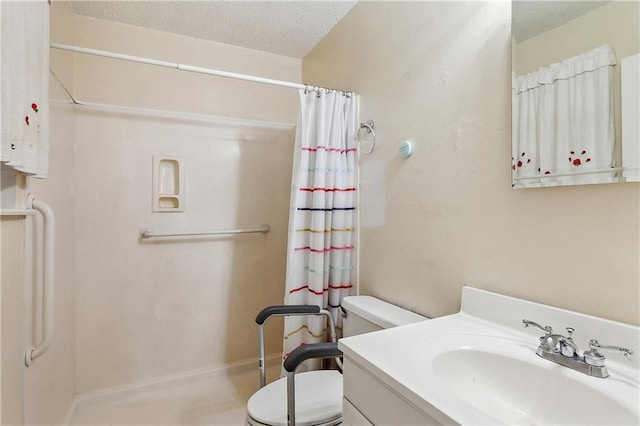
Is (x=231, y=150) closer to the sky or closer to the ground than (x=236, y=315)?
closer to the sky

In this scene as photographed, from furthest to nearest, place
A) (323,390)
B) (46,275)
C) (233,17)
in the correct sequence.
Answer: (233,17)
(323,390)
(46,275)

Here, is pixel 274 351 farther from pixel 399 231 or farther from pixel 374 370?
pixel 374 370

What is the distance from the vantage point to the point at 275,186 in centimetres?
239

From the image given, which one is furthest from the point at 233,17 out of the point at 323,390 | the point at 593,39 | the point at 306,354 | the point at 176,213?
the point at 323,390

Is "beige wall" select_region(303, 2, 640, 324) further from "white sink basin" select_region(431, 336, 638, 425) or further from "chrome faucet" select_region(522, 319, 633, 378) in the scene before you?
Result: "white sink basin" select_region(431, 336, 638, 425)

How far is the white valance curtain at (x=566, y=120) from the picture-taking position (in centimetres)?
79

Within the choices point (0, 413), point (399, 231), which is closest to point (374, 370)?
point (399, 231)

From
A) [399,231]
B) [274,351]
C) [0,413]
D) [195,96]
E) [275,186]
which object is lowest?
[274,351]

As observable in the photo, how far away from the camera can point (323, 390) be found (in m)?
1.32

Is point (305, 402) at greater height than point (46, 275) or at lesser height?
lesser

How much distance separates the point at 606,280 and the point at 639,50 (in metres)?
0.54

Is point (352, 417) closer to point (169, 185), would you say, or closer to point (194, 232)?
point (194, 232)

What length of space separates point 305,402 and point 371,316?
420 millimetres

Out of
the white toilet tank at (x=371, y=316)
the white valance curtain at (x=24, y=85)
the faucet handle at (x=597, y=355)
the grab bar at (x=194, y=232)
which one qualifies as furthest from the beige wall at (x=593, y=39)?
the grab bar at (x=194, y=232)
